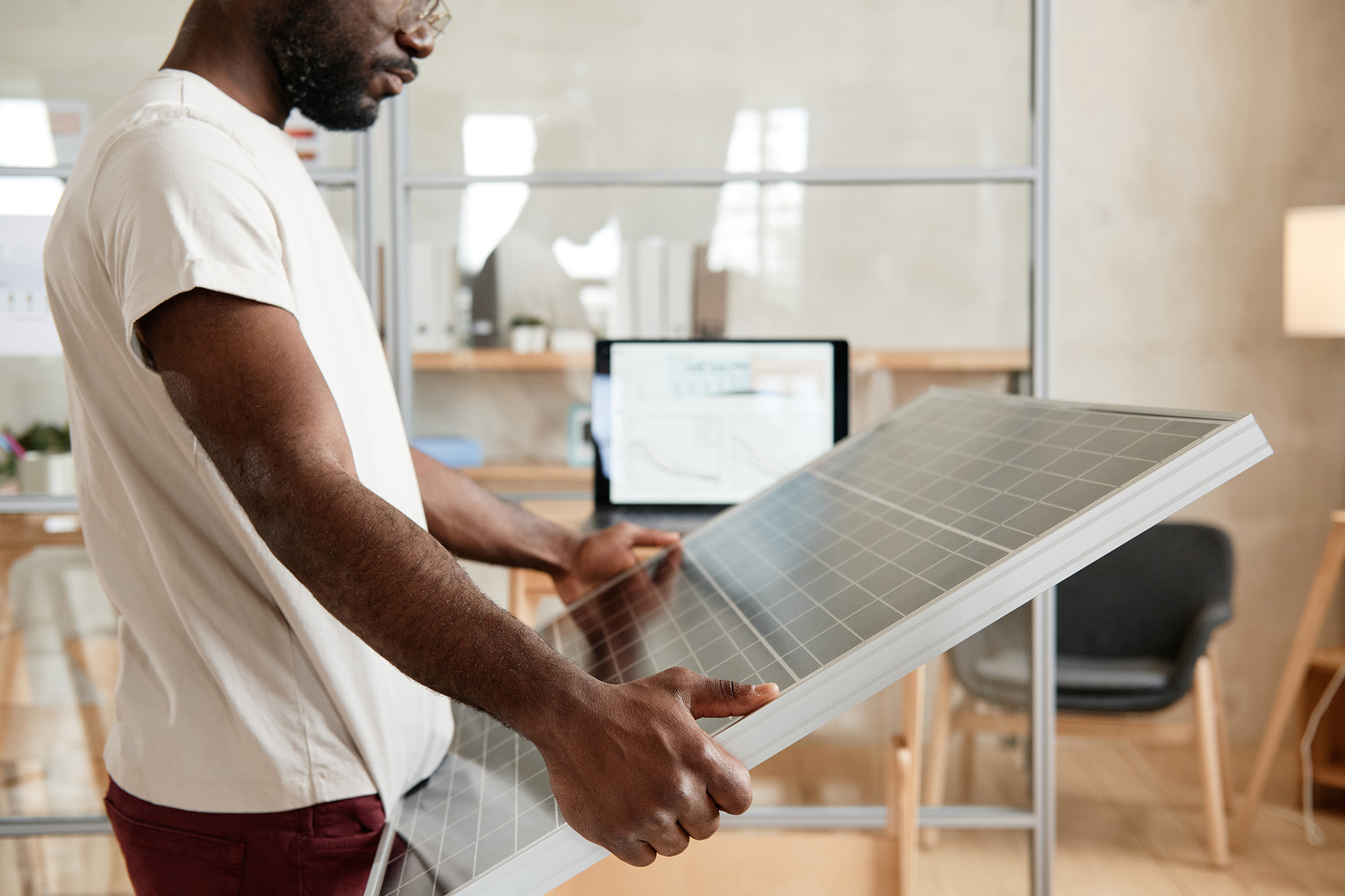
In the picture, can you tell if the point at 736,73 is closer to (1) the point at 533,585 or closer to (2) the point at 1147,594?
(1) the point at 533,585

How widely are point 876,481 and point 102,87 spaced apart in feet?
5.79

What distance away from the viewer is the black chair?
2014 millimetres

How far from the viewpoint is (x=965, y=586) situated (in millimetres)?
487

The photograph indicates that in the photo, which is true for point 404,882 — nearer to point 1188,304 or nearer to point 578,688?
point 578,688

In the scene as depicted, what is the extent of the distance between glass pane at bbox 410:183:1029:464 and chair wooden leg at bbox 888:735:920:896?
0.74 m

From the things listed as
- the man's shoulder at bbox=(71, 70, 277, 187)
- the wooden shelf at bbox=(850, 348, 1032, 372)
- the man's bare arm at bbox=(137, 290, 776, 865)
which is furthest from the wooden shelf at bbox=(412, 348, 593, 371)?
the man's bare arm at bbox=(137, 290, 776, 865)

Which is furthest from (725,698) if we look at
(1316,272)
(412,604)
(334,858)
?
(1316,272)

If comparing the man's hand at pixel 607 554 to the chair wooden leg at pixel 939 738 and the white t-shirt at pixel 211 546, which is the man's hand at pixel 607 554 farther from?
the chair wooden leg at pixel 939 738

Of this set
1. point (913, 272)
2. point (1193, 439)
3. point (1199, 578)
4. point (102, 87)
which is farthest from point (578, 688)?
point (1199, 578)

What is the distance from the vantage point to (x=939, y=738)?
6.98 feet

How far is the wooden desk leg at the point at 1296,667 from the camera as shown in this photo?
217cm

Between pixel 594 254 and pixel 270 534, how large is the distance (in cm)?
148

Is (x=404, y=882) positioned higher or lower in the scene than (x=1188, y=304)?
lower

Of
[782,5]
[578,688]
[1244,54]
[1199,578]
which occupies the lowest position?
[1199,578]
